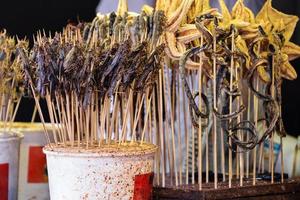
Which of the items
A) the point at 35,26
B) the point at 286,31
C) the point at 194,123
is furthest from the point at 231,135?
the point at 35,26

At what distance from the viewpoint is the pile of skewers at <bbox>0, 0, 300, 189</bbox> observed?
1.37 m

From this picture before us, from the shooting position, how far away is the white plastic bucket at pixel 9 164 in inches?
63.6

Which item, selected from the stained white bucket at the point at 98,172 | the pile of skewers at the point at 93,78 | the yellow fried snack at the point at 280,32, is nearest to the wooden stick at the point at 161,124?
the pile of skewers at the point at 93,78

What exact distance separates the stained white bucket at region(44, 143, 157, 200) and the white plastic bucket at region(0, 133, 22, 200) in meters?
0.27

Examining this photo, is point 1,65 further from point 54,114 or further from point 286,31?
point 286,31

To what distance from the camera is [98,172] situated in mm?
1337

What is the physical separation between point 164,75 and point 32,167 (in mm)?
495

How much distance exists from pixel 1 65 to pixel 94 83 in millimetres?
381

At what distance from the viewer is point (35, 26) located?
8.44 ft

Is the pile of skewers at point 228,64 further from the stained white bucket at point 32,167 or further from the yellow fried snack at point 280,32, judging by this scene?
the stained white bucket at point 32,167

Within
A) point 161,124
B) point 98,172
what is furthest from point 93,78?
point 161,124

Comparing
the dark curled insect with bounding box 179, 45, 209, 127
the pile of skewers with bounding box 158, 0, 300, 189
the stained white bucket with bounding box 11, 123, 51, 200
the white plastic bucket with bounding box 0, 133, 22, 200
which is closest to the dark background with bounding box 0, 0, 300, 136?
the stained white bucket with bounding box 11, 123, 51, 200

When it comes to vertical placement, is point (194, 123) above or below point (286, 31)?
below

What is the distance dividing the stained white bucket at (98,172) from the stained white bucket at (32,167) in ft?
1.38
